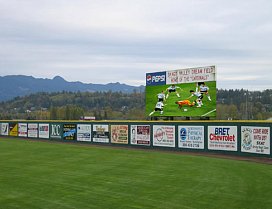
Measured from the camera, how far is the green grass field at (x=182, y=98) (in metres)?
27.8

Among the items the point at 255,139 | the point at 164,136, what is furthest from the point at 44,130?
the point at 255,139

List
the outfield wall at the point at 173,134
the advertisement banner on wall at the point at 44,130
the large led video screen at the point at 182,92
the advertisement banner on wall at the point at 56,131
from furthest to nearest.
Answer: the advertisement banner on wall at the point at 44,130 < the advertisement banner on wall at the point at 56,131 < the large led video screen at the point at 182,92 < the outfield wall at the point at 173,134

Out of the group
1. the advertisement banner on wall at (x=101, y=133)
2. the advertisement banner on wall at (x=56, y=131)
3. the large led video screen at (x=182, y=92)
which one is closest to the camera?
the large led video screen at (x=182, y=92)

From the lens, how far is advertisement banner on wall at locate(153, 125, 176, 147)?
29.1 meters

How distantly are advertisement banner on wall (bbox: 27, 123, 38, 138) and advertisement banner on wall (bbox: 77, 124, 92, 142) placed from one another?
7.95 m

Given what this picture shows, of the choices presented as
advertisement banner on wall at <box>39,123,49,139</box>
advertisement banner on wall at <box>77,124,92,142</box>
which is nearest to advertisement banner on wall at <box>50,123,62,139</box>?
advertisement banner on wall at <box>39,123,49,139</box>

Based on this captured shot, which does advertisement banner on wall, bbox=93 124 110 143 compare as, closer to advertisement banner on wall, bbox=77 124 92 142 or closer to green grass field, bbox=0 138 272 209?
advertisement banner on wall, bbox=77 124 92 142

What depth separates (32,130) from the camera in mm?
45031

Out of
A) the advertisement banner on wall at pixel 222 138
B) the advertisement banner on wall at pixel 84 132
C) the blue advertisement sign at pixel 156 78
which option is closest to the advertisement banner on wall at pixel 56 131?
the advertisement banner on wall at pixel 84 132

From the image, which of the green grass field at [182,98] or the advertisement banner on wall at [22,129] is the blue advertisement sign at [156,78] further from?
the advertisement banner on wall at [22,129]

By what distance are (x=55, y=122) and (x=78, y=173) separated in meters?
26.4

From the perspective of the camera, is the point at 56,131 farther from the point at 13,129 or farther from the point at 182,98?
the point at 182,98

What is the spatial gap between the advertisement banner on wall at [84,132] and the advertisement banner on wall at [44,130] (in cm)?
581

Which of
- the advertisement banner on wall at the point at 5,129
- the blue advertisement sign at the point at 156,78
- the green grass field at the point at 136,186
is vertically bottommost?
the green grass field at the point at 136,186
